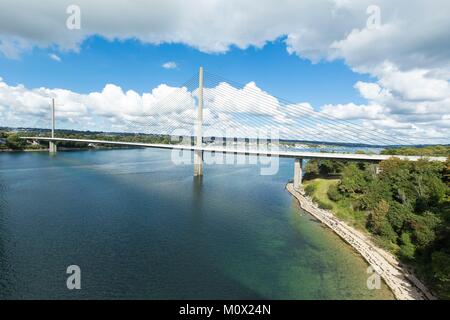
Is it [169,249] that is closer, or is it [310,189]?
[169,249]

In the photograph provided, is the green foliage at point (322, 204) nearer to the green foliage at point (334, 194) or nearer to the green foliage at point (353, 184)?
the green foliage at point (334, 194)

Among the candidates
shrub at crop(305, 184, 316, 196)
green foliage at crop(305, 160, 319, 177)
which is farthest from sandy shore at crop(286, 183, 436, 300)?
green foliage at crop(305, 160, 319, 177)

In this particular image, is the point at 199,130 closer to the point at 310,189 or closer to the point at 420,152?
the point at 310,189

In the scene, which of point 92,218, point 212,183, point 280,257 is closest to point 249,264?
point 280,257

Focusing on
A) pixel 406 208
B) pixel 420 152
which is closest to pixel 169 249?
pixel 406 208

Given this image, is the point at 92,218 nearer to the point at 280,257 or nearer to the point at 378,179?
the point at 280,257

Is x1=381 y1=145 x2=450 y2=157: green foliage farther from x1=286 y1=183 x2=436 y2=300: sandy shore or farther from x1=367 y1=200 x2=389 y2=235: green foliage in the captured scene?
x1=286 y1=183 x2=436 y2=300: sandy shore
